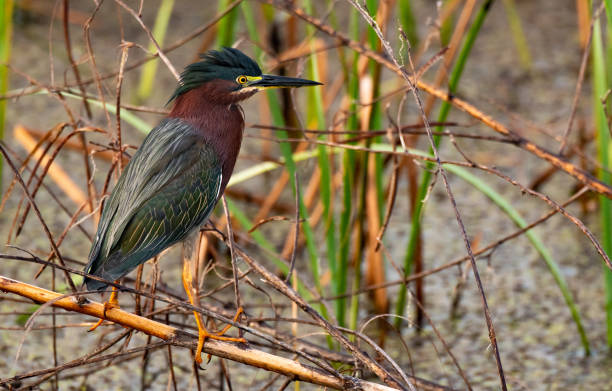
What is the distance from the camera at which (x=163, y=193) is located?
181 cm

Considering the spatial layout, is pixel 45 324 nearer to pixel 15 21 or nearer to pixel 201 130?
pixel 201 130

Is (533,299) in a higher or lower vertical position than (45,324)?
higher

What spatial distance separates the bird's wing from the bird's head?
9 cm

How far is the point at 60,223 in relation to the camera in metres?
3.11

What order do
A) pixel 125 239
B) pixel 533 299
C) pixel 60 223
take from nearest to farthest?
pixel 125 239, pixel 533 299, pixel 60 223

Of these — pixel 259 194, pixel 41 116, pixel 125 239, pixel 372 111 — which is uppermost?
pixel 41 116

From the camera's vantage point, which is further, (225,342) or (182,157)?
(182,157)

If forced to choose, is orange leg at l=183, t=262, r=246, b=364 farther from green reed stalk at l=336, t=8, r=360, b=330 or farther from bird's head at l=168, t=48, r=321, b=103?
green reed stalk at l=336, t=8, r=360, b=330

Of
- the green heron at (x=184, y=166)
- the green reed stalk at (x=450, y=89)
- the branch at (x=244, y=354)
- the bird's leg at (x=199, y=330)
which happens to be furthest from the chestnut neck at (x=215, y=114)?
the green reed stalk at (x=450, y=89)

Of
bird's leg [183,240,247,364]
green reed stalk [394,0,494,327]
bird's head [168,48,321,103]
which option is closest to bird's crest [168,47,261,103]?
bird's head [168,48,321,103]

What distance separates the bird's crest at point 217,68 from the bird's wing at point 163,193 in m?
0.09

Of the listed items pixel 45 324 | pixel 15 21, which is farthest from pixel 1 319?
pixel 15 21

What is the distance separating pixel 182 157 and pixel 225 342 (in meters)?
0.39

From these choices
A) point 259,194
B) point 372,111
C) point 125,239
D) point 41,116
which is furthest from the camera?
point 41,116
